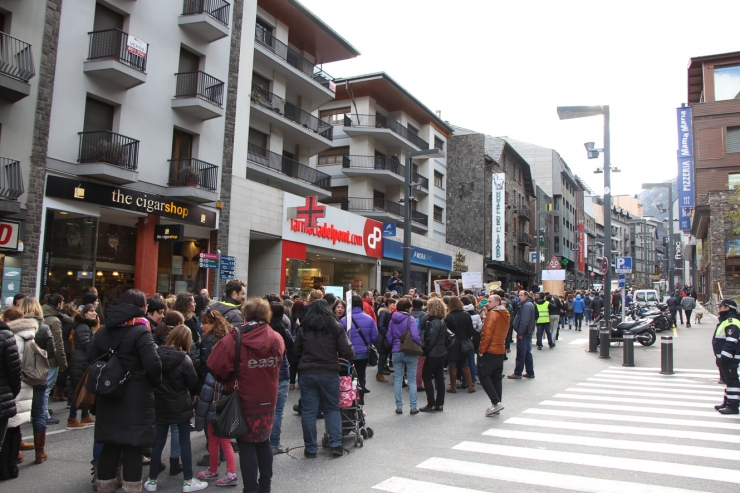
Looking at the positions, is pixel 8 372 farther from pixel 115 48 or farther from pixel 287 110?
pixel 287 110

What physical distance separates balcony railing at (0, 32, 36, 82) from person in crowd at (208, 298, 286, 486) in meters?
11.7

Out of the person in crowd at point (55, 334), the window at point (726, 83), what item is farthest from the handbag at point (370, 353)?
the window at point (726, 83)

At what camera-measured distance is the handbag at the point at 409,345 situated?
27.9 feet

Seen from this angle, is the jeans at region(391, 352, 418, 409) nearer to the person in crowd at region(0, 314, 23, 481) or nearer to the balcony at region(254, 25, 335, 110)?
the person in crowd at region(0, 314, 23, 481)

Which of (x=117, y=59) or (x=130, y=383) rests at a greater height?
(x=117, y=59)

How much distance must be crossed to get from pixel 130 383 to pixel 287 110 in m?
23.8

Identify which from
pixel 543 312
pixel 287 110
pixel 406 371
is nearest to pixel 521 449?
pixel 406 371

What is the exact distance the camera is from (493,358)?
856 cm

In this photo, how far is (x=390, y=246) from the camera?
31625 millimetres

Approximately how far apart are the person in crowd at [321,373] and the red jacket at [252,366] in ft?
4.88

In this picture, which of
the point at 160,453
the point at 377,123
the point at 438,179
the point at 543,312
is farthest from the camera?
the point at 438,179

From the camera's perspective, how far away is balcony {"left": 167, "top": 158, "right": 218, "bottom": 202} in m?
17.8

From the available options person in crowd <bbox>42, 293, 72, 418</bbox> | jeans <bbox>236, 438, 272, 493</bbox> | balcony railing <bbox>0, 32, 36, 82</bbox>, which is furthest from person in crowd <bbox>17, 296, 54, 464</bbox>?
balcony railing <bbox>0, 32, 36, 82</bbox>

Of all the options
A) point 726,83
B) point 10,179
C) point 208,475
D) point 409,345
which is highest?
point 726,83
